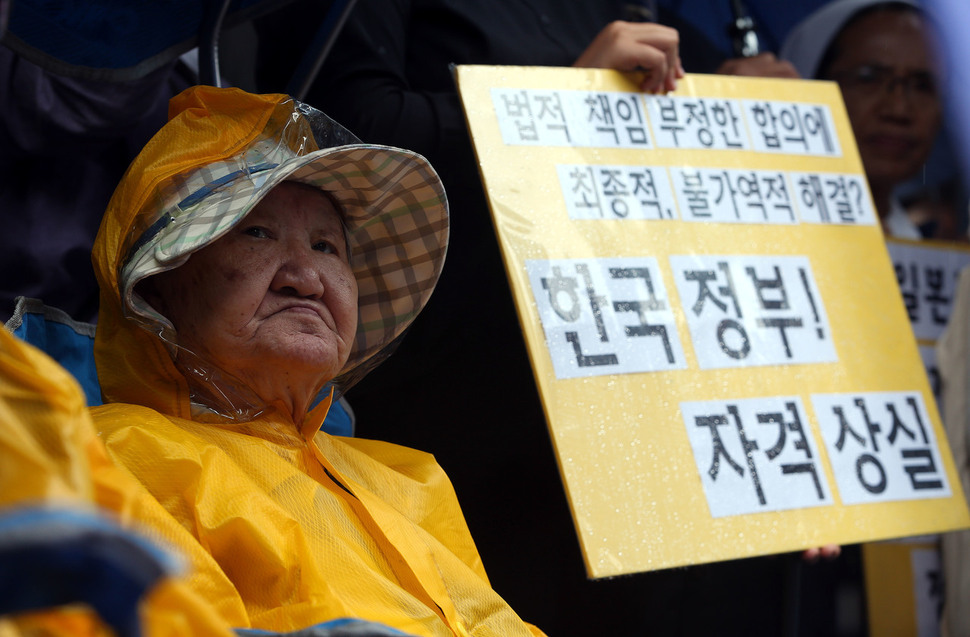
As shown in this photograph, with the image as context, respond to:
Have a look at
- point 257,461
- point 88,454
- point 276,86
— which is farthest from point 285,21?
point 88,454

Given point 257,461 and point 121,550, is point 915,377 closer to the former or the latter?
point 257,461

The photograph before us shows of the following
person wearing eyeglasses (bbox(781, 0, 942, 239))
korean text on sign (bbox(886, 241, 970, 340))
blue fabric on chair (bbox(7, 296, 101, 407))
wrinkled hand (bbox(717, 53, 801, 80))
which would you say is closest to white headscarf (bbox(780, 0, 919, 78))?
person wearing eyeglasses (bbox(781, 0, 942, 239))

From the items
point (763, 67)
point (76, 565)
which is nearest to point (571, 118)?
point (763, 67)

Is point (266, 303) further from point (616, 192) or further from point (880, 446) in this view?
point (880, 446)

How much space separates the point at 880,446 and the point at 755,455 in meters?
0.27

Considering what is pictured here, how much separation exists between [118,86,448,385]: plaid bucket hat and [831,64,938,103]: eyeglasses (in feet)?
5.02

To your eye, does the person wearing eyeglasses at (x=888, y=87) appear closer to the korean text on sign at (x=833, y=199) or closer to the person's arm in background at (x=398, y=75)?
the korean text on sign at (x=833, y=199)

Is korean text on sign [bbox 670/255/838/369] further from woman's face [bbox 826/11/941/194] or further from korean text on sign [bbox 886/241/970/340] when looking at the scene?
woman's face [bbox 826/11/941/194]

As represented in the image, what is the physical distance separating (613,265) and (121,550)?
1098 mm

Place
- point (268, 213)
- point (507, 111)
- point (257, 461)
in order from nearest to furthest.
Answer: point (257, 461) < point (268, 213) < point (507, 111)

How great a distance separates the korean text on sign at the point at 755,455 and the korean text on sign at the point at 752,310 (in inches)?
3.0

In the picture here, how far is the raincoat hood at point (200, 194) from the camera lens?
1.13m

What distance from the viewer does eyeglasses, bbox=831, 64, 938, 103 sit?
8.11 ft

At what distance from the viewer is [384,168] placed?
134 centimetres
